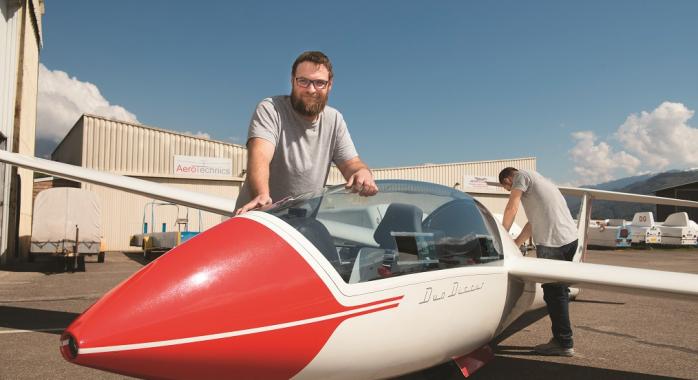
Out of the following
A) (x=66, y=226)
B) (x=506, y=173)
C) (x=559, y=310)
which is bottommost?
(x=559, y=310)

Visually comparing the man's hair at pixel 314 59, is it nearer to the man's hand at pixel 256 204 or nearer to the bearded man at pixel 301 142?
the bearded man at pixel 301 142

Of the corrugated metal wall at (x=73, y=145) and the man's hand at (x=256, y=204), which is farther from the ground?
the corrugated metal wall at (x=73, y=145)

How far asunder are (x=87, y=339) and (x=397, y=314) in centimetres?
116

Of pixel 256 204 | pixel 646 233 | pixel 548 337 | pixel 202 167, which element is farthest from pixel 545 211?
pixel 646 233

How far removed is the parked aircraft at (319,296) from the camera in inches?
59.6

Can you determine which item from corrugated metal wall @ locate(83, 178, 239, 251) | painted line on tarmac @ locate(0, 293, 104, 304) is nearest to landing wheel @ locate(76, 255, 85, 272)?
painted line on tarmac @ locate(0, 293, 104, 304)

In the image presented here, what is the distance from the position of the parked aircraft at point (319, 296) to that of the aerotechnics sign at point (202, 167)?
1923cm

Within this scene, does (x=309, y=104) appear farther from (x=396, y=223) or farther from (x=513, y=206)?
(x=513, y=206)

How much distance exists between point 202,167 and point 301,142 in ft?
62.8

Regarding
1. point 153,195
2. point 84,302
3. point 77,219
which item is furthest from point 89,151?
point 153,195

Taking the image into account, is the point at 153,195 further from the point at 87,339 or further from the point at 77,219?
the point at 77,219

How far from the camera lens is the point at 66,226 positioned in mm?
10883

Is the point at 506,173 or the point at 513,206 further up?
the point at 506,173

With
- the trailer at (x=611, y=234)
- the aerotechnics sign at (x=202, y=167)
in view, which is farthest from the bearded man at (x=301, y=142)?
the trailer at (x=611, y=234)
